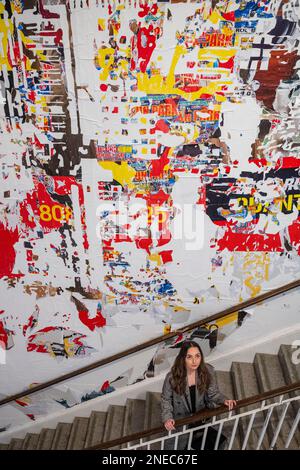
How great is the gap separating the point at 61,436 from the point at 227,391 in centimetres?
188

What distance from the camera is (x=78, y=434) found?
403 cm

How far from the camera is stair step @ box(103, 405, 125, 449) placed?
12.7 feet

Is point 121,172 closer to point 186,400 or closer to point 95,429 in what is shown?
point 186,400

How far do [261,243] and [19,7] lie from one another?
101 inches

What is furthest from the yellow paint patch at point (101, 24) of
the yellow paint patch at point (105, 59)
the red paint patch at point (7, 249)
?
the red paint patch at point (7, 249)

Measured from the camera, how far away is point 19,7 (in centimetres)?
267

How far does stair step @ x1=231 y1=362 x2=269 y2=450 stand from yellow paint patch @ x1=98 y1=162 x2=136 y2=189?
81.1 inches

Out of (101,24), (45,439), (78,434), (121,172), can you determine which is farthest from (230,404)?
(101,24)

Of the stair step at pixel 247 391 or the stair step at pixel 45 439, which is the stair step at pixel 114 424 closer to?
the stair step at pixel 45 439

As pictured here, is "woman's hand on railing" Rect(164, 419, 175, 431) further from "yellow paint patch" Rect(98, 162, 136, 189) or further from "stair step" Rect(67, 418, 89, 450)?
"yellow paint patch" Rect(98, 162, 136, 189)

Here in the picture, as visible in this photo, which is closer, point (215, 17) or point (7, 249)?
point (215, 17)
